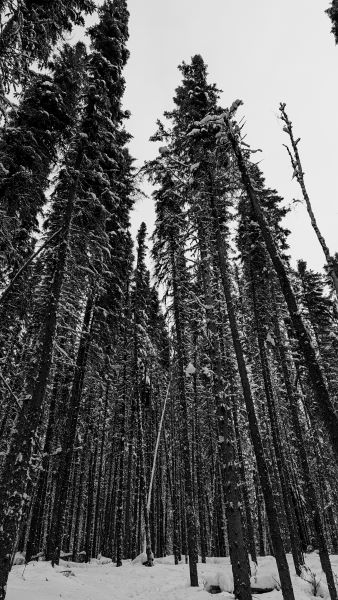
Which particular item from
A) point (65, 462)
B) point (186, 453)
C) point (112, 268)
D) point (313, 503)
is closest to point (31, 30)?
point (112, 268)

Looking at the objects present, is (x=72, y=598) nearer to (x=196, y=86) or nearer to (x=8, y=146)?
(x=8, y=146)

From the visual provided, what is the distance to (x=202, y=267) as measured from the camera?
511 inches

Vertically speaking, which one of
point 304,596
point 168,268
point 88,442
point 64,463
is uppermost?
point 168,268

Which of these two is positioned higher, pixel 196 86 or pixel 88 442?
pixel 196 86

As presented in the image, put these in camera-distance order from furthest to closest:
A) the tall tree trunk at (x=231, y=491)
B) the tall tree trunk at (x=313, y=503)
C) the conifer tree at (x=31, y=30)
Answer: the tall tree trunk at (x=313, y=503) < the tall tree trunk at (x=231, y=491) < the conifer tree at (x=31, y=30)

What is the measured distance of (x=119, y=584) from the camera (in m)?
15.0

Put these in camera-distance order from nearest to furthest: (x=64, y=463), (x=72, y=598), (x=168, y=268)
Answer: (x=72, y=598), (x=64, y=463), (x=168, y=268)

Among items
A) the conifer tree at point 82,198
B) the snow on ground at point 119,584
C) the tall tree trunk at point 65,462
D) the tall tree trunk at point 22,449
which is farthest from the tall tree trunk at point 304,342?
the snow on ground at point 119,584

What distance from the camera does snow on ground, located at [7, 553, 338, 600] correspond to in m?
10.0

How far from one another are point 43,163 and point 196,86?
22.0 ft

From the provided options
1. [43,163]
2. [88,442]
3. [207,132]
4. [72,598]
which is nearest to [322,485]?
[88,442]

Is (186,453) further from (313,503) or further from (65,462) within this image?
(313,503)

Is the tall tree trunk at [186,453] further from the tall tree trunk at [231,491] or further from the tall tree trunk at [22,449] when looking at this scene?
the tall tree trunk at [22,449]

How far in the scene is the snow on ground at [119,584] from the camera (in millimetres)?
10047
